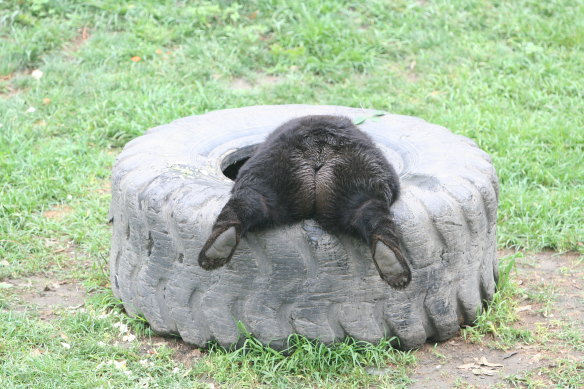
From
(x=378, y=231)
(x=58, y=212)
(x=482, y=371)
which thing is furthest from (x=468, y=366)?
(x=58, y=212)

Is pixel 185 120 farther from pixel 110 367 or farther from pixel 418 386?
pixel 418 386

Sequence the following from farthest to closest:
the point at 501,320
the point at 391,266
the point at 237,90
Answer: the point at 237,90
the point at 501,320
the point at 391,266

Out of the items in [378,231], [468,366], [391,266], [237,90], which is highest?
[378,231]

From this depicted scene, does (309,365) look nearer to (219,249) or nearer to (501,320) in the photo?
(219,249)

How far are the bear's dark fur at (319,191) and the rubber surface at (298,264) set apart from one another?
0.12 metres

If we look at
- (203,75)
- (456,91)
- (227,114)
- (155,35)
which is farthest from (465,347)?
(155,35)

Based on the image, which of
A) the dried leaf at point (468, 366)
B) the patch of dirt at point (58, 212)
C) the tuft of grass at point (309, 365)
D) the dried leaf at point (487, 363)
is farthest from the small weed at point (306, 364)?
the patch of dirt at point (58, 212)

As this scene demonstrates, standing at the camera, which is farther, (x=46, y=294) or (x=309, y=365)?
(x=46, y=294)

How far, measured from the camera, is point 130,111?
26.1 feet

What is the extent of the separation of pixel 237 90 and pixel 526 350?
15.7 ft

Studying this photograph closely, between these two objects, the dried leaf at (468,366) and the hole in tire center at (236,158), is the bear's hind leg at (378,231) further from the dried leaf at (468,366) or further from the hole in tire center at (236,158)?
the hole in tire center at (236,158)

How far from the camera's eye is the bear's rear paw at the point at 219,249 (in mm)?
3887

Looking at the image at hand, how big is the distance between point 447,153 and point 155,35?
202 inches

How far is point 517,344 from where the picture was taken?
15.0 feet
